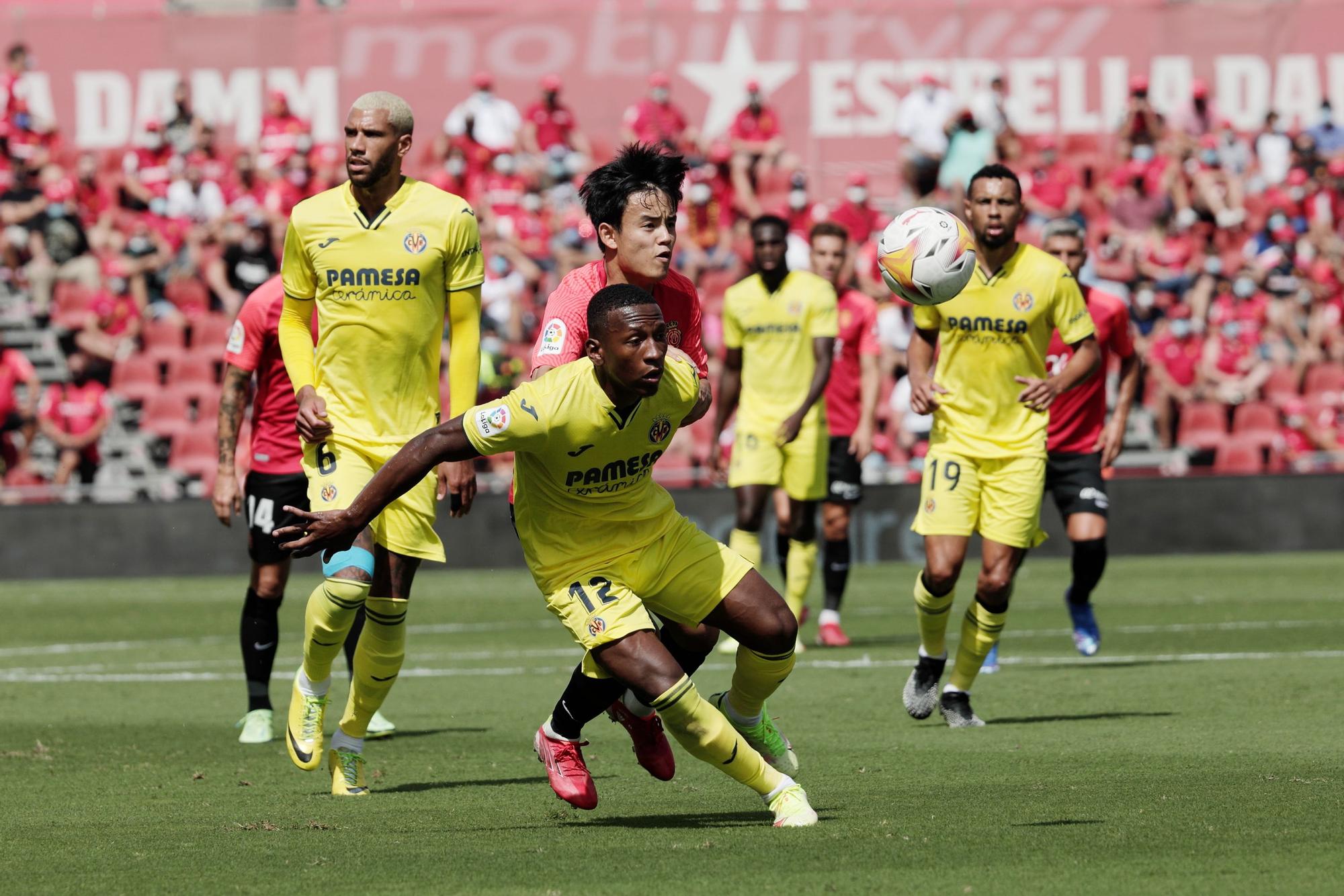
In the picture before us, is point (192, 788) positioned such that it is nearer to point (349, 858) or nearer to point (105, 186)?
point (349, 858)

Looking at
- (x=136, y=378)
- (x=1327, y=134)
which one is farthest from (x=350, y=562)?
(x=1327, y=134)

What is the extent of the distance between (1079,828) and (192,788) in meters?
3.46

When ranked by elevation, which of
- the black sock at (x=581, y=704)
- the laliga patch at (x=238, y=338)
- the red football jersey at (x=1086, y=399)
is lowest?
the black sock at (x=581, y=704)

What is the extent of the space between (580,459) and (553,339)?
0.59 m

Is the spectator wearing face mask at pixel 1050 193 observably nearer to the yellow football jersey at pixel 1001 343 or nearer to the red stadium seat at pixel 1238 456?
the red stadium seat at pixel 1238 456

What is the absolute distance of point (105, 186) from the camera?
85.9ft

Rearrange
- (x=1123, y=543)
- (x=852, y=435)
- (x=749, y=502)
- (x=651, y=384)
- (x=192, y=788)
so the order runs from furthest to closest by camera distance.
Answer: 1. (x=1123, y=543)
2. (x=852, y=435)
3. (x=749, y=502)
4. (x=192, y=788)
5. (x=651, y=384)

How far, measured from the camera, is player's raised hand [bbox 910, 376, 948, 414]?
9188 millimetres

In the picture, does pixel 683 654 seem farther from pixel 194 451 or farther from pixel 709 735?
pixel 194 451

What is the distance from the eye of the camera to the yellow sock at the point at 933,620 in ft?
29.6

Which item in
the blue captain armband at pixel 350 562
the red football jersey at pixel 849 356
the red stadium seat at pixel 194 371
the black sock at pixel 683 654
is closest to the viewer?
the black sock at pixel 683 654

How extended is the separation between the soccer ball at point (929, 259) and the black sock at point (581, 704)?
2377mm

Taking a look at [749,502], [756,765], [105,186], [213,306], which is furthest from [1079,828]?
[105,186]

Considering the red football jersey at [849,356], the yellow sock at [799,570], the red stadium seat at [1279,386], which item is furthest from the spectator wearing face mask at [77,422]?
the red stadium seat at [1279,386]
